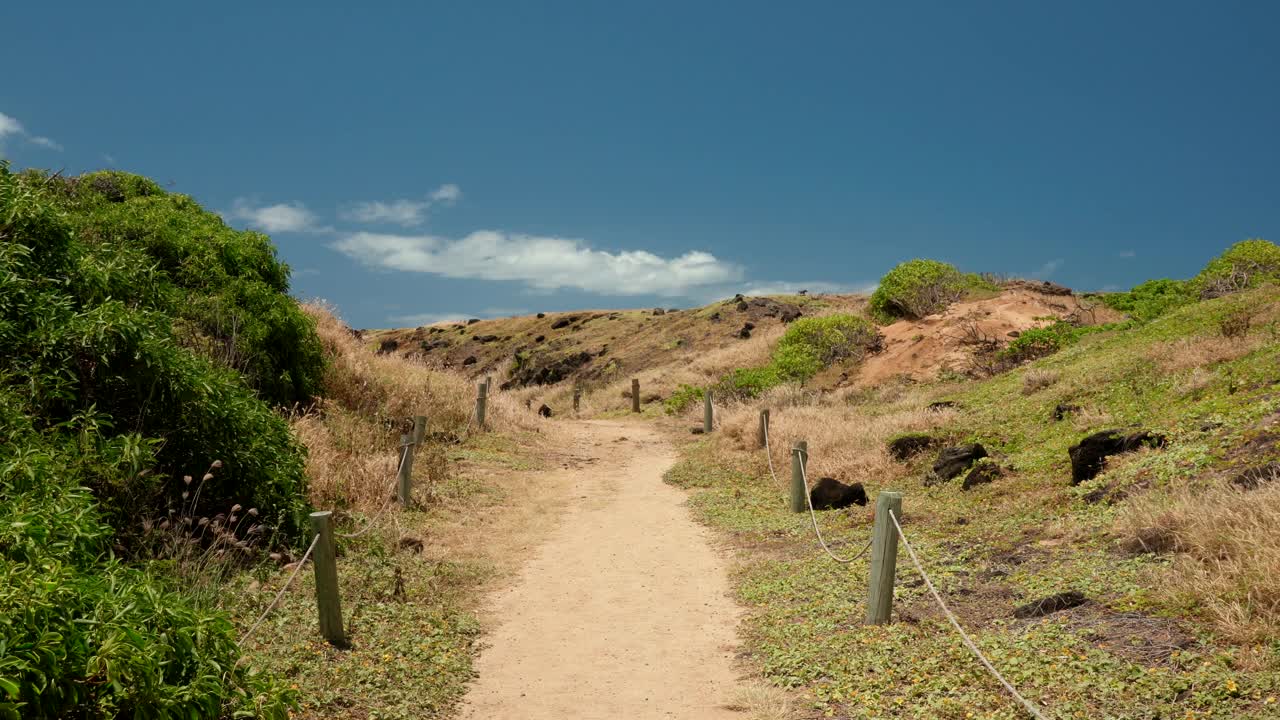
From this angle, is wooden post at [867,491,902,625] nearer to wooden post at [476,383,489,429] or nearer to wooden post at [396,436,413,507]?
wooden post at [396,436,413,507]

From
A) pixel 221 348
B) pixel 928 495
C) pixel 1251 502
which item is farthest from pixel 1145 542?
pixel 221 348

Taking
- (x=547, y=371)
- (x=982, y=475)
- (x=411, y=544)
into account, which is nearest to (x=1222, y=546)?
(x=982, y=475)

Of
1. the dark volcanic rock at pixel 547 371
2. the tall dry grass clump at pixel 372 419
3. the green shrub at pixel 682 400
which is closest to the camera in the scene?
the tall dry grass clump at pixel 372 419

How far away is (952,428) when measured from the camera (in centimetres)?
1561

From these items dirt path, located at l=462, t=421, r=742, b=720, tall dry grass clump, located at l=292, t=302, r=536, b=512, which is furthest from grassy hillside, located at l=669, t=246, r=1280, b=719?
tall dry grass clump, located at l=292, t=302, r=536, b=512

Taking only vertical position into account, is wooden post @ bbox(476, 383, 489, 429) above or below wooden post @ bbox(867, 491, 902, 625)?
above

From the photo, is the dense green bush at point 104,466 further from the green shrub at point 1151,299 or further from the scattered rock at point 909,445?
the green shrub at point 1151,299

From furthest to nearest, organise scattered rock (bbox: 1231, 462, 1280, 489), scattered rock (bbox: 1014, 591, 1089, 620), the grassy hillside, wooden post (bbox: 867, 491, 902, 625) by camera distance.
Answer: scattered rock (bbox: 1231, 462, 1280, 489) < wooden post (bbox: 867, 491, 902, 625) < scattered rock (bbox: 1014, 591, 1089, 620) < the grassy hillside

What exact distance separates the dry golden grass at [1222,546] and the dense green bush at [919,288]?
80.4 feet

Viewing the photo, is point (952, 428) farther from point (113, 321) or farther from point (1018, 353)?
point (113, 321)

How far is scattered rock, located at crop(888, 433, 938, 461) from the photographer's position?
14422mm

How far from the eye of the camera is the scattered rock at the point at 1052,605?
7164 mm

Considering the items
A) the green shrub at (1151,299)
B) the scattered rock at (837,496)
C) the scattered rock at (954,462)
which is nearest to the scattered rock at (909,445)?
the scattered rock at (954,462)

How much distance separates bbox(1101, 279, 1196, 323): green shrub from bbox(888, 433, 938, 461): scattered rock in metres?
12.7
